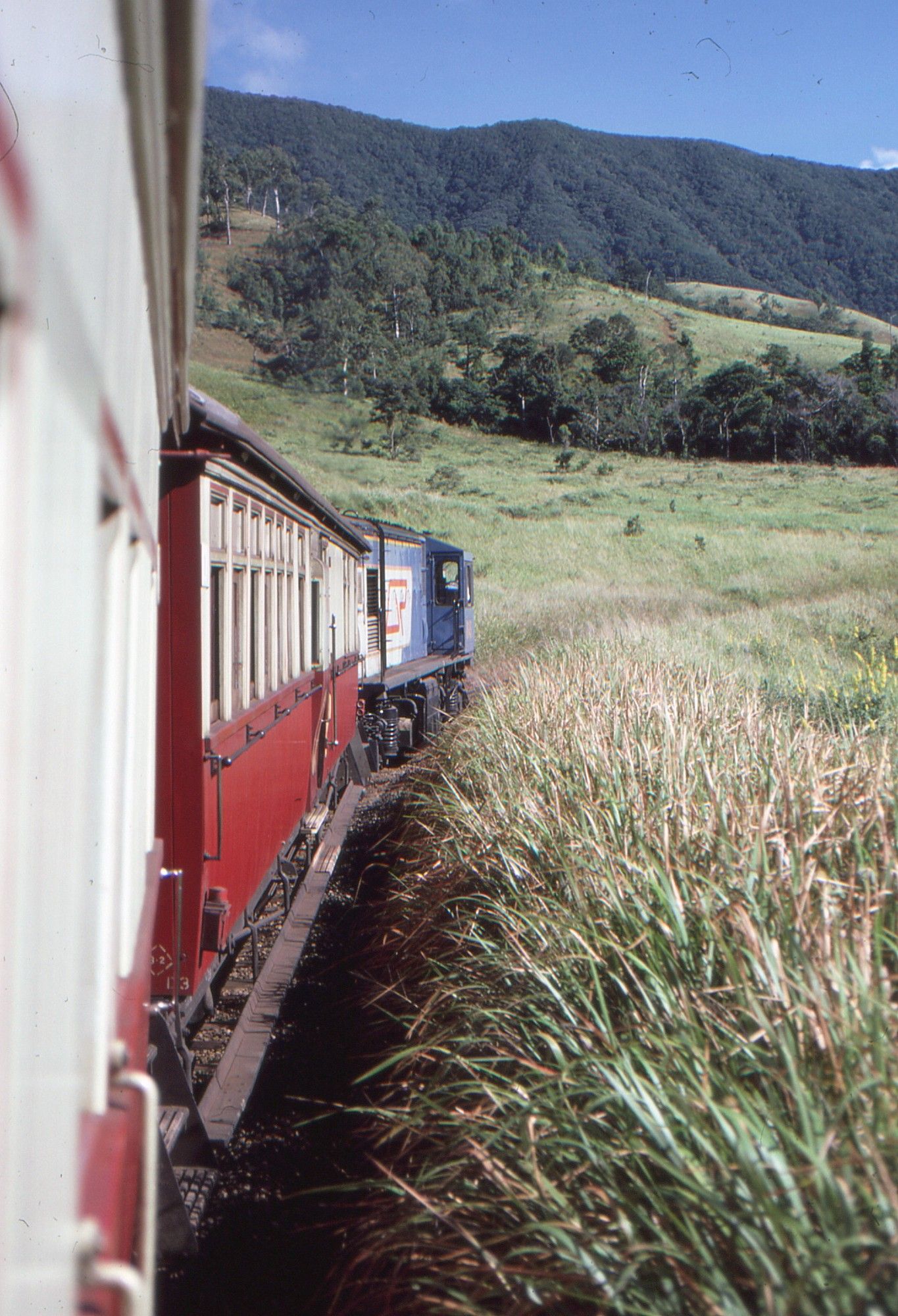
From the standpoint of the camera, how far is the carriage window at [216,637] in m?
4.48

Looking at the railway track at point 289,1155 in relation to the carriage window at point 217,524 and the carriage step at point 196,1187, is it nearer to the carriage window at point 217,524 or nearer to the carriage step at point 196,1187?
the carriage step at point 196,1187

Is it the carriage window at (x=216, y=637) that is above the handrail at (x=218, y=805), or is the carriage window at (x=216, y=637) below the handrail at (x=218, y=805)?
above

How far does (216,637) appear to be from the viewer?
4570mm

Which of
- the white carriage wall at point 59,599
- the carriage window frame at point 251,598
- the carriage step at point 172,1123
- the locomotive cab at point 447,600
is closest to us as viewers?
the white carriage wall at point 59,599

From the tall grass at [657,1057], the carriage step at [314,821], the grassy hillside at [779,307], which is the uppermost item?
the grassy hillside at [779,307]

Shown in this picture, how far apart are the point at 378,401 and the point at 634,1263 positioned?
222 ft

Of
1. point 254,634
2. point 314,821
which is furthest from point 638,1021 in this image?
point 314,821

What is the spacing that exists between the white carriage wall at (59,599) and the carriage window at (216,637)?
274 centimetres

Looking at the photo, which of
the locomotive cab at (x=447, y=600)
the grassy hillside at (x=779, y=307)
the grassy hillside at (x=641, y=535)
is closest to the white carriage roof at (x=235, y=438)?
the grassy hillside at (x=641, y=535)

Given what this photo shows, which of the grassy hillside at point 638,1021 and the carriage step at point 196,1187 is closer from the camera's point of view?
the grassy hillside at point 638,1021

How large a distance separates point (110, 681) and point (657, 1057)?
1783 millimetres

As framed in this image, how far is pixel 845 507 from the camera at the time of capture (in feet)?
163

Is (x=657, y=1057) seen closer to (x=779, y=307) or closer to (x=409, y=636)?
(x=409, y=636)

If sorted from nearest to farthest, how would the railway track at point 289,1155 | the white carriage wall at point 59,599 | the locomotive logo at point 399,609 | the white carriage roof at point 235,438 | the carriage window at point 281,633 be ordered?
the white carriage wall at point 59,599 < the railway track at point 289,1155 < the white carriage roof at point 235,438 < the carriage window at point 281,633 < the locomotive logo at point 399,609
